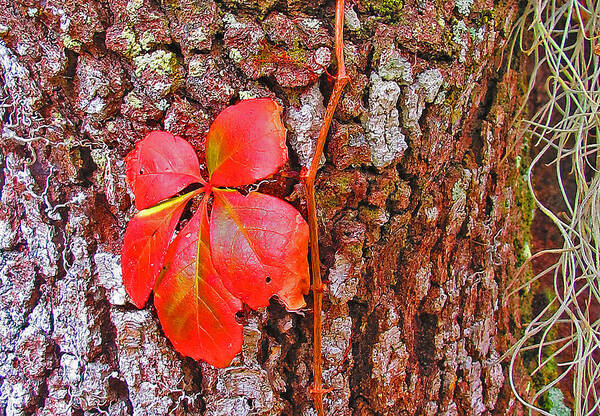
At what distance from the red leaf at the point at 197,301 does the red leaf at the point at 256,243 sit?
2cm

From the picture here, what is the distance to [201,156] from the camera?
848 mm

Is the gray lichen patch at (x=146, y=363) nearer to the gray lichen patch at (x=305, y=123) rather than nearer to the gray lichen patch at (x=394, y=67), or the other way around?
the gray lichen patch at (x=305, y=123)

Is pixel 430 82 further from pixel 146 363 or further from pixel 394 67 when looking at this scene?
pixel 146 363

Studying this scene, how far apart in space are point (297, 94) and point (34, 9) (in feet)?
1.49

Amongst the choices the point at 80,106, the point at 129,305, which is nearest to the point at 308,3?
the point at 80,106

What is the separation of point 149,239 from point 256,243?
6.9 inches

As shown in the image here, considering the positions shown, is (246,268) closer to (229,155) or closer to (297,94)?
(229,155)

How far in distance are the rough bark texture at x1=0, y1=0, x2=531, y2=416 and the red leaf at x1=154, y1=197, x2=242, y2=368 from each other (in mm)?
64

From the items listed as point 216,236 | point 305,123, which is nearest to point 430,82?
point 305,123

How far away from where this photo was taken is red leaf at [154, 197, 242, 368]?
80 centimetres

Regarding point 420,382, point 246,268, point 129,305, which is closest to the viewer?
point 246,268

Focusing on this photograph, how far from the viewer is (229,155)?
2.56 feet

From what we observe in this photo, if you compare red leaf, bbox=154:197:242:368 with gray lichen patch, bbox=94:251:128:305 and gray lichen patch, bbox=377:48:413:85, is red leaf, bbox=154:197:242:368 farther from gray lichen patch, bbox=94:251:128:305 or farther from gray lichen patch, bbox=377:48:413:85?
gray lichen patch, bbox=377:48:413:85

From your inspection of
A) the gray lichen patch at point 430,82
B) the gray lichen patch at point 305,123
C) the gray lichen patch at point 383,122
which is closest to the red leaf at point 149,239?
the gray lichen patch at point 305,123
